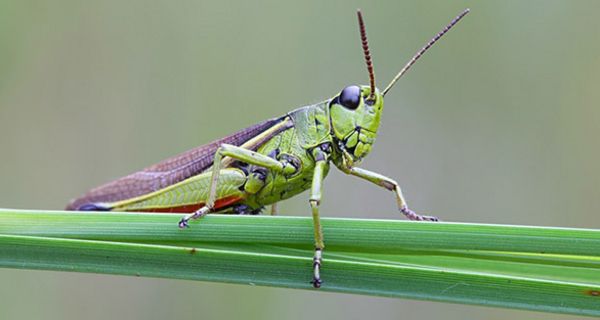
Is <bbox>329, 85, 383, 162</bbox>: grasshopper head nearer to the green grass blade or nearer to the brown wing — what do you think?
the brown wing

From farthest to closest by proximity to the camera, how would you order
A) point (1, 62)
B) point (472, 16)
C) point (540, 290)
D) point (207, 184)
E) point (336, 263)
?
point (472, 16), point (1, 62), point (207, 184), point (336, 263), point (540, 290)

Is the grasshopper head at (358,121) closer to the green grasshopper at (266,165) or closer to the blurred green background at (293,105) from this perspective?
the green grasshopper at (266,165)

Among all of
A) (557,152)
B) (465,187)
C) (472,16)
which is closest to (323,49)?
(472,16)

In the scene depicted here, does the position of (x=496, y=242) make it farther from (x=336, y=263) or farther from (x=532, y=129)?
(x=532, y=129)

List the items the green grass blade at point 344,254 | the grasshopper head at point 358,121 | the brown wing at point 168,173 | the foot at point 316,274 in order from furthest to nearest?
the brown wing at point 168,173
the grasshopper head at point 358,121
the foot at point 316,274
the green grass blade at point 344,254

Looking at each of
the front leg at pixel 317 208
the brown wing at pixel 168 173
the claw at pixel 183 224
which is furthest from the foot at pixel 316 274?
the brown wing at pixel 168 173

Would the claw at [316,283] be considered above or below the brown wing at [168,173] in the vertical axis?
below

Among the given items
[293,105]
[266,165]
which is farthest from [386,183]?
[293,105]
